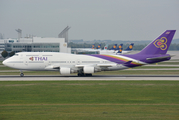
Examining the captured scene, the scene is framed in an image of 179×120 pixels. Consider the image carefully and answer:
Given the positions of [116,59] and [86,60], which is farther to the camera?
[116,59]

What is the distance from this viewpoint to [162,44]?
138 feet

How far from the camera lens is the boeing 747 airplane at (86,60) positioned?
40969 millimetres

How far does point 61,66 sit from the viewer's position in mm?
40844
